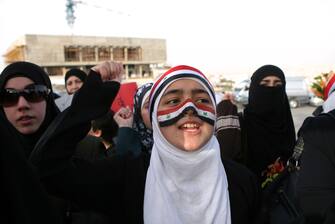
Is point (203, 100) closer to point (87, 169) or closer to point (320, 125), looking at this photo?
point (320, 125)

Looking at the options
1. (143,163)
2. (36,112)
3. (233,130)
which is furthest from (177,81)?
(233,130)

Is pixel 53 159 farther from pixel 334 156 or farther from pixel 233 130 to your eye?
pixel 233 130

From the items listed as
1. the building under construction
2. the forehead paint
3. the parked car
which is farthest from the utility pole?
the forehead paint

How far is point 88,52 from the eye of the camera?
205 feet

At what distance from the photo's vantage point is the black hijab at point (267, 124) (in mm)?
3029

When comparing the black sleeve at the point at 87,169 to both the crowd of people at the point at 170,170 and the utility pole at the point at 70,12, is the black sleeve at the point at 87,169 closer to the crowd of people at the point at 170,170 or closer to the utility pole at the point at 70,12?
the crowd of people at the point at 170,170

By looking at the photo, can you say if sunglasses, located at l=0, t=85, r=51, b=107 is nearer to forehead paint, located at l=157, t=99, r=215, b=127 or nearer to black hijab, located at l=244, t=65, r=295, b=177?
forehead paint, located at l=157, t=99, r=215, b=127

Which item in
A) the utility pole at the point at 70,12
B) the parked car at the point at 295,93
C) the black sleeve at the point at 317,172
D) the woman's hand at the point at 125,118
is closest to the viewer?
the black sleeve at the point at 317,172

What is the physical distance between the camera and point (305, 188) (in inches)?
60.3

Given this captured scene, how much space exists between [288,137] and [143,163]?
6.93ft

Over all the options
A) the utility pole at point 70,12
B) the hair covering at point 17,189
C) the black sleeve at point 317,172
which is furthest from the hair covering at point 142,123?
the utility pole at point 70,12

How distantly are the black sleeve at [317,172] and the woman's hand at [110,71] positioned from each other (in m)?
1.10

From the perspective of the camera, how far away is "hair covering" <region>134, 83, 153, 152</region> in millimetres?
2533

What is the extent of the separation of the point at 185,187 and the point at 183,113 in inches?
14.2
